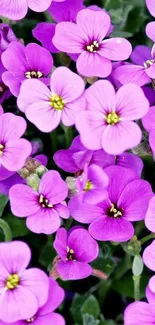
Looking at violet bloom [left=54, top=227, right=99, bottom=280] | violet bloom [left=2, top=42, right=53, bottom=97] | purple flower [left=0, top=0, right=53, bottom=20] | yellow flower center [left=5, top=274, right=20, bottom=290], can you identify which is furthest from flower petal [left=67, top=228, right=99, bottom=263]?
purple flower [left=0, top=0, right=53, bottom=20]

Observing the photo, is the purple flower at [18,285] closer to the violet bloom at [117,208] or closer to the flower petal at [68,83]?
the violet bloom at [117,208]

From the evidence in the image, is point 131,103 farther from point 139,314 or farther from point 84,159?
point 139,314

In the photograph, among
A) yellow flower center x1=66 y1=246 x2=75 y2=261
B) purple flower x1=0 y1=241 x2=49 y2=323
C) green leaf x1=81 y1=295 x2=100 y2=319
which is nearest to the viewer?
purple flower x1=0 y1=241 x2=49 y2=323

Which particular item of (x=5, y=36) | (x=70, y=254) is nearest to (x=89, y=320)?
(x=70, y=254)

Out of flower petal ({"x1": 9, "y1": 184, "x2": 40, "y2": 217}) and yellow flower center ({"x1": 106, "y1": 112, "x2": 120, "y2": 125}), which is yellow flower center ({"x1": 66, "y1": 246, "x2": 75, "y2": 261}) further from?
yellow flower center ({"x1": 106, "y1": 112, "x2": 120, "y2": 125})

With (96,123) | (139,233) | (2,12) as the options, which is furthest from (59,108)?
(139,233)

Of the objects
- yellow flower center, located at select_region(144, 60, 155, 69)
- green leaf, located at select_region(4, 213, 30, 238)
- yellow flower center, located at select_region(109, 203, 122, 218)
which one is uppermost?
yellow flower center, located at select_region(144, 60, 155, 69)
